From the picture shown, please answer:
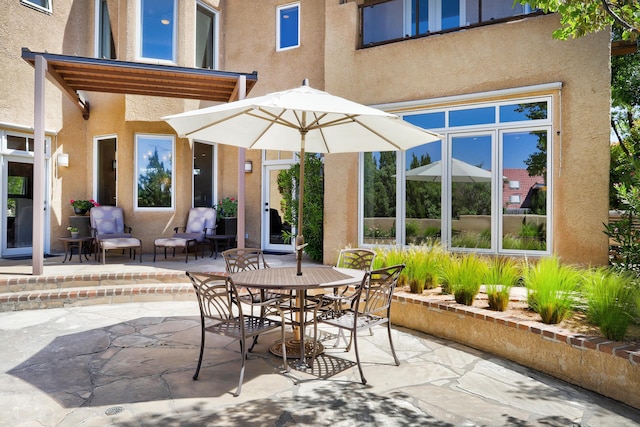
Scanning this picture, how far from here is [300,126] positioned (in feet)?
15.4

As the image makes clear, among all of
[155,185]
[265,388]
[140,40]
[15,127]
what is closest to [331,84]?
[140,40]

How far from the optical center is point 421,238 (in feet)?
25.5

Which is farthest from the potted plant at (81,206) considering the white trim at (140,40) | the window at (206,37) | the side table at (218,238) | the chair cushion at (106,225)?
the window at (206,37)

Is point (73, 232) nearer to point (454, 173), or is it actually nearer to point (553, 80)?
point (454, 173)

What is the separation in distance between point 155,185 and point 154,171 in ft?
1.13

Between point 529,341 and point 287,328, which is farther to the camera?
point 287,328

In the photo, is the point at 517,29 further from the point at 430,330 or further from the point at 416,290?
the point at 430,330

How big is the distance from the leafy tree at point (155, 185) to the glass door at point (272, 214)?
2405 millimetres

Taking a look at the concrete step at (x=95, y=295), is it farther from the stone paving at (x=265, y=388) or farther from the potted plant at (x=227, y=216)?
the potted plant at (x=227, y=216)

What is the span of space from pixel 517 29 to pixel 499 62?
56 centimetres

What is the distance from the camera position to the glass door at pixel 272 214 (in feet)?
35.8

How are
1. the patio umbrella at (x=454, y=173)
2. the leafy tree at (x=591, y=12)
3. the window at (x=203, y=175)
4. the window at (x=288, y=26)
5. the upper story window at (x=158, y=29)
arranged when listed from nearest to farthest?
the leafy tree at (x=591, y=12) → the patio umbrella at (x=454, y=173) → the upper story window at (x=158, y=29) → the window at (x=203, y=175) → the window at (x=288, y=26)

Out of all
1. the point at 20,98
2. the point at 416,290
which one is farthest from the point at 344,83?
the point at 20,98

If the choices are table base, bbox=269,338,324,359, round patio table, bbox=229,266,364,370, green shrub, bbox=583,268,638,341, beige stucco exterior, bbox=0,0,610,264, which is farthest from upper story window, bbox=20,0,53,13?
green shrub, bbox=583,268,638,341
